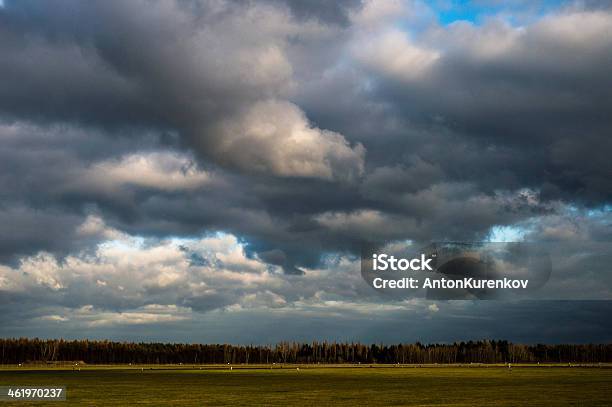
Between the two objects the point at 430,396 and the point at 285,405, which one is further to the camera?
the point at 430,396

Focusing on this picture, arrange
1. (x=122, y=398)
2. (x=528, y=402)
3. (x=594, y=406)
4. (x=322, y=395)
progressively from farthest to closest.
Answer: (x=322, y=395)
(x=122, y=398)
(x=528, y=402)
(x=594, y=406)

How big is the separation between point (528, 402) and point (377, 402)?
14.4 m

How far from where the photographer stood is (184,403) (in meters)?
61.4

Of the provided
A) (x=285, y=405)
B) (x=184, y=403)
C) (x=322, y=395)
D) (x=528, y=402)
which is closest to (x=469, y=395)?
(x=528, y=402)

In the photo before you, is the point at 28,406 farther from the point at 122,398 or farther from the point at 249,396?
the point at 249,396

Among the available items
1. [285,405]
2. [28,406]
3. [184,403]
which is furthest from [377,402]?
[28,406]

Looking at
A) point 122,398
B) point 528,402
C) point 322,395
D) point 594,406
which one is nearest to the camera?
point 594,406

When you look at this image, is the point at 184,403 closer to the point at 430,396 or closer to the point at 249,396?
the point at 249,396

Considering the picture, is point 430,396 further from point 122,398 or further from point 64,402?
point 64,402

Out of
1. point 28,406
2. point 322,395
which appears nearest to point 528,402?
point 322,395

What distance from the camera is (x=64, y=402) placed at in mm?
62156

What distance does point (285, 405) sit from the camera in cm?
5881

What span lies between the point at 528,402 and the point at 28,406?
151 feet

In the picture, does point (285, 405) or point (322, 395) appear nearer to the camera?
point (285, 405)
